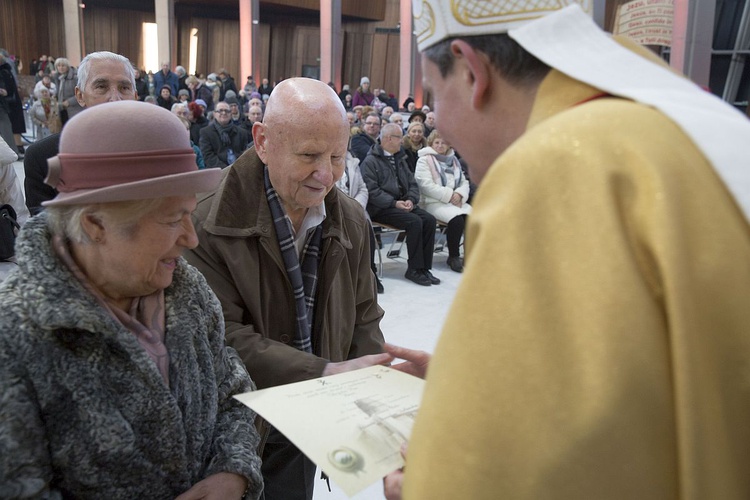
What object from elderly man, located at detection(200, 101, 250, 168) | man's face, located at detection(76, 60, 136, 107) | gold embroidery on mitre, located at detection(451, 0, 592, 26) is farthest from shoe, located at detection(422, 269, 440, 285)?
gold embroidery on mitre, located at detection(451, 0, 592, 26)

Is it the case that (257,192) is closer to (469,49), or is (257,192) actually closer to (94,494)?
(94,494)

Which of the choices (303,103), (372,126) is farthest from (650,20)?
(303,103)

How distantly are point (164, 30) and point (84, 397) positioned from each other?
20240mm

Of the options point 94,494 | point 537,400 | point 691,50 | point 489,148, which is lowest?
point 94,494

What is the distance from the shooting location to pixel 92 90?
2.99 m

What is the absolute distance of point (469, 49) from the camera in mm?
856

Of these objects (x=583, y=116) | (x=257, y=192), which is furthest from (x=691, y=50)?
(x=583, y=116)

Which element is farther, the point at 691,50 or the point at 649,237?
the point at 691,50

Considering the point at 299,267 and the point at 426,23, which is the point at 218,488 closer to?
the point at 299,267

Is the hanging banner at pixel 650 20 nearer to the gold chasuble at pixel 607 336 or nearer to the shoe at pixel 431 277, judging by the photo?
the shoe at pixel 431 277

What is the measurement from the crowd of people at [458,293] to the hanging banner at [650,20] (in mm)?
6779

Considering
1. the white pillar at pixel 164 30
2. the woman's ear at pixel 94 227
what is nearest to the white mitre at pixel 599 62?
the woman's ear at pixel 94 227

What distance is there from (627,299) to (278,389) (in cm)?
83

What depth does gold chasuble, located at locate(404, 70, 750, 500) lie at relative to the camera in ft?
1.90
